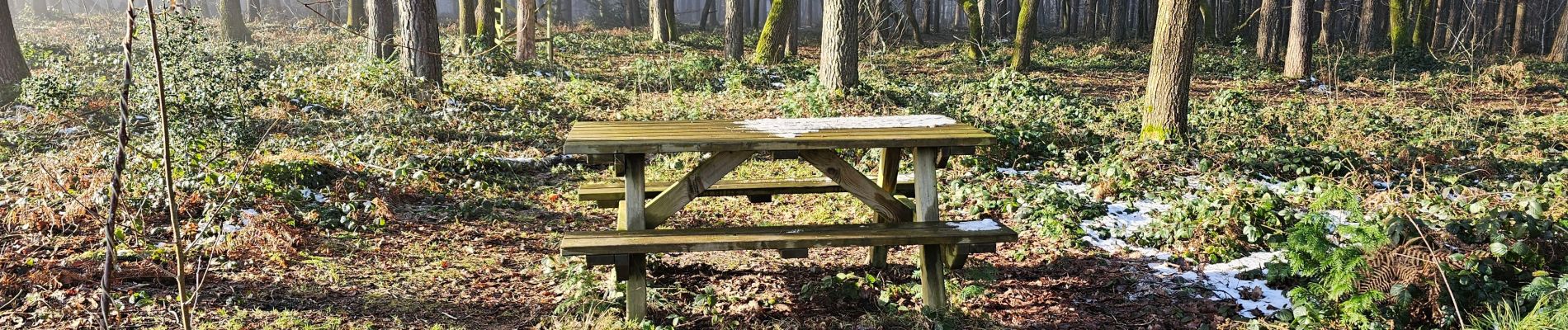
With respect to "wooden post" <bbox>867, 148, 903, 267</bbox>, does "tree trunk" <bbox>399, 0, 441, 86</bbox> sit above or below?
above

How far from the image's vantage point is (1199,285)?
480cm

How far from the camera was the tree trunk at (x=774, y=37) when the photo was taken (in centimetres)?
1579

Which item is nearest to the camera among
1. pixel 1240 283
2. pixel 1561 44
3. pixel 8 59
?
pixel 1240 283

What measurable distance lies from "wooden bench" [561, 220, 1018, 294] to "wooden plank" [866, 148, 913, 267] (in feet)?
2.77

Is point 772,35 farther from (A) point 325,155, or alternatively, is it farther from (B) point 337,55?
(A) point 325,155

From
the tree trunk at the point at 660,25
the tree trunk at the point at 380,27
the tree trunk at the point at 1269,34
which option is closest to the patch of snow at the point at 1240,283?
the tree trunk at the point at 380,27

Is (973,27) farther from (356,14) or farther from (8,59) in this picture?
(8,59)

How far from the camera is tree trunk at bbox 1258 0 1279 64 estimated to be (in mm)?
17094

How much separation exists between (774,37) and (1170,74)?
8349 millimetres

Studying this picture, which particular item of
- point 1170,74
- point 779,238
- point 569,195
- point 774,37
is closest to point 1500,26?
point 774,37

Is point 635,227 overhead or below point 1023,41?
below

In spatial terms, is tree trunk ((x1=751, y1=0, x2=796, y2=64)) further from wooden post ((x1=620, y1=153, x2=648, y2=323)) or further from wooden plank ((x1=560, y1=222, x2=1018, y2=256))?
wooden plank ((x1=560, y1=222, x2=1018, y2=256))

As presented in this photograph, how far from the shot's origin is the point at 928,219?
455 cm

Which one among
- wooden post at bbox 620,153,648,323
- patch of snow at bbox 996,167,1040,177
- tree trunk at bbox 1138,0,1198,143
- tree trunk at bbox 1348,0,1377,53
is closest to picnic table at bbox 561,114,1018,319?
wooden post at bbox 620,153,648,323
